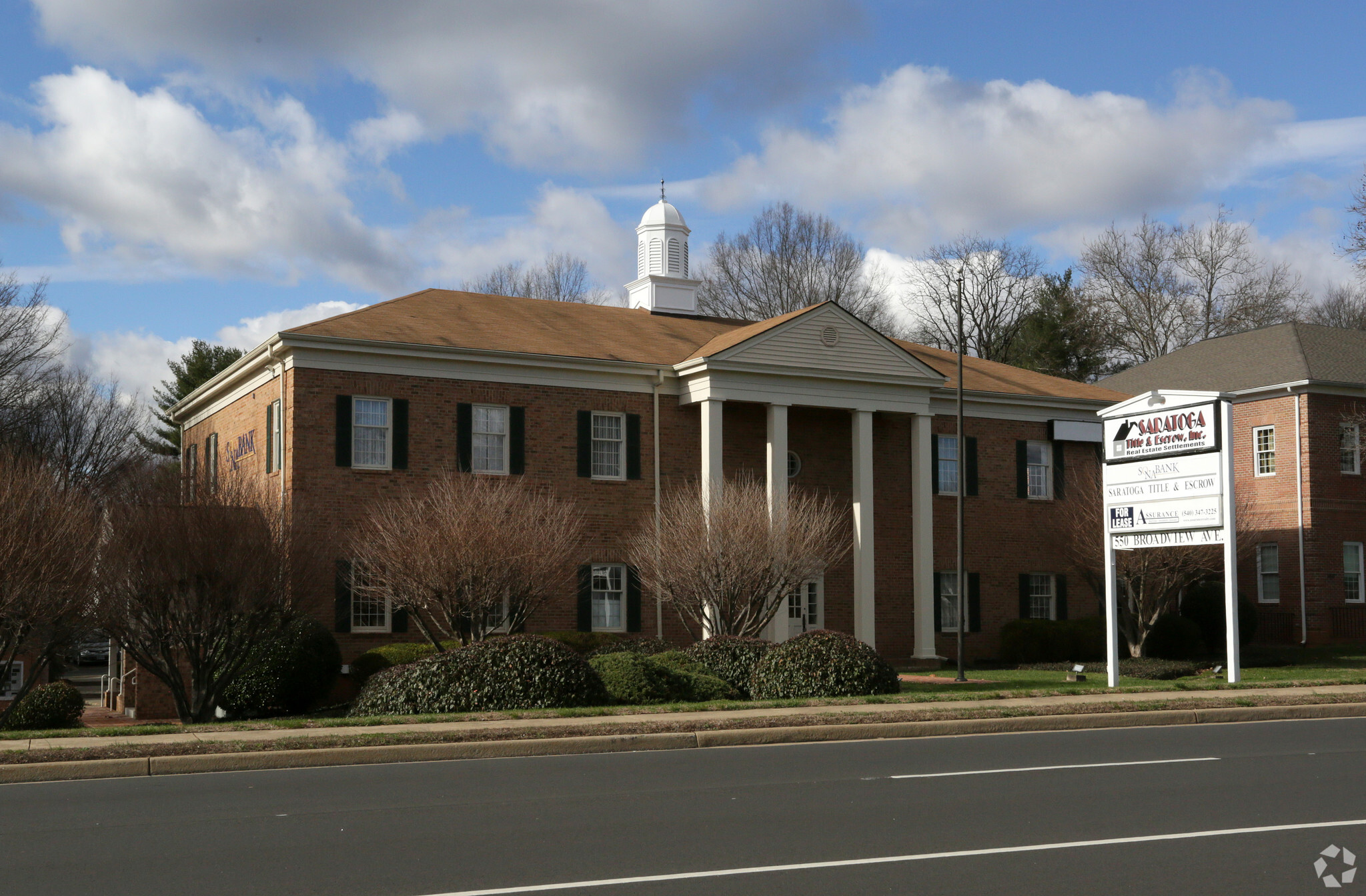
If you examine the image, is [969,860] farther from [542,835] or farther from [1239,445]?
[1239,445]

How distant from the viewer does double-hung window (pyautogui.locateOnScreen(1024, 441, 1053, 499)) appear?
112ft

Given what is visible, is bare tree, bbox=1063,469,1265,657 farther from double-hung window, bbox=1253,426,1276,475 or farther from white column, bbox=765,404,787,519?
white column, bbox=765,404,787,519

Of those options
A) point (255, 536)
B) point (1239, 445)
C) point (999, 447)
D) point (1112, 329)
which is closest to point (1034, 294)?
point (1112, 329)

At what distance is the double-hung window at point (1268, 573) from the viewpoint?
36.1m

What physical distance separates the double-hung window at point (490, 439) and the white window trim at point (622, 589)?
118 inches

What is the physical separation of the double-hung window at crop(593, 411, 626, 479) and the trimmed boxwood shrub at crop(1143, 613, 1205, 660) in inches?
546

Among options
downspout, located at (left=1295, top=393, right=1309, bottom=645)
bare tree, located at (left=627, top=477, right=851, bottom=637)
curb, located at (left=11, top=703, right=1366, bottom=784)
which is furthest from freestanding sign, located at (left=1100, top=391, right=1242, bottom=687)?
downspout, located at (left=1295, top=393, right=1309, bottom=645)

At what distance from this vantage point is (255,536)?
19797 millimetres

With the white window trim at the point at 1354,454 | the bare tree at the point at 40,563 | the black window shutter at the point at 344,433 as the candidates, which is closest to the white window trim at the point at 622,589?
the black window shutter at the point at 344,433

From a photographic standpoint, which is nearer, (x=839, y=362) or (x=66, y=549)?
(x=66, y=549)

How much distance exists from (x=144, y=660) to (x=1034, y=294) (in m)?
48.5

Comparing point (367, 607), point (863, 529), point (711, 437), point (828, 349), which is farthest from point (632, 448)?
point (367, 607)

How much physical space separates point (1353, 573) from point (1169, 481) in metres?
18.0

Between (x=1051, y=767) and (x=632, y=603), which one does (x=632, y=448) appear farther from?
(x=1051, y=767)
